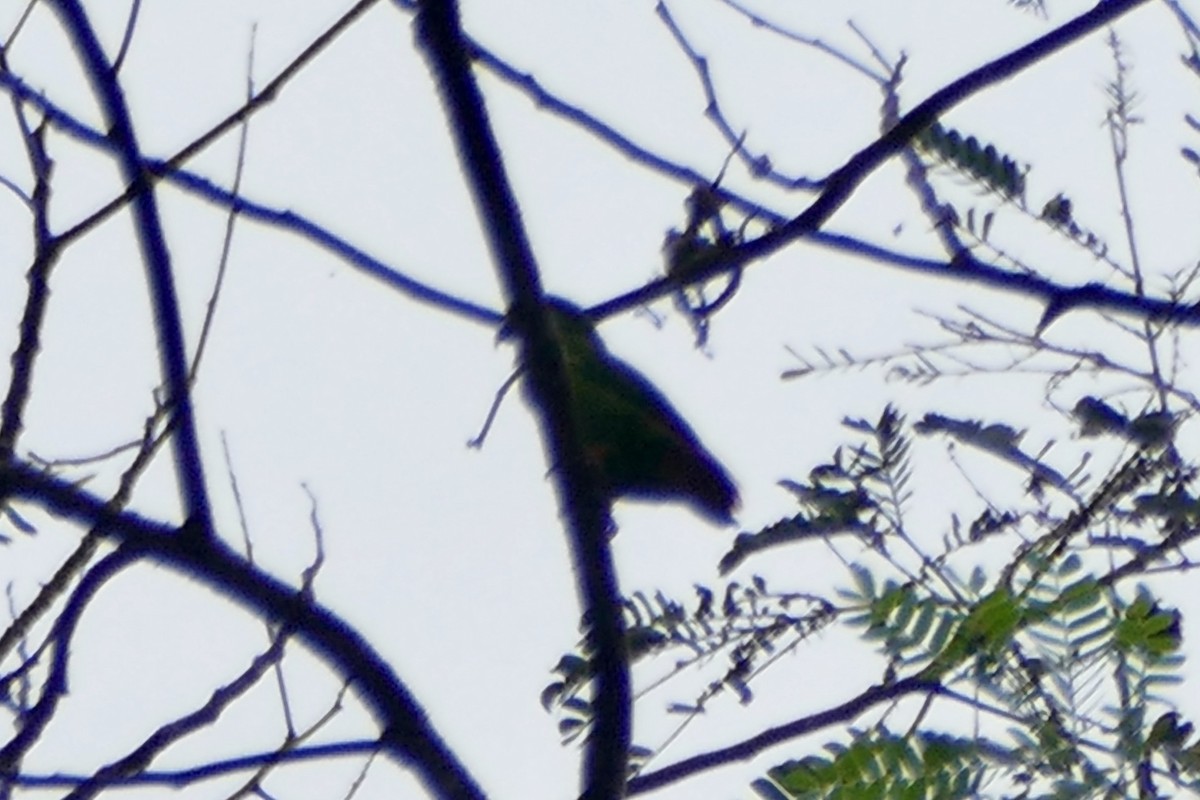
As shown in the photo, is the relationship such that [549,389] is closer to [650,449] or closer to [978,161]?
[978,161]

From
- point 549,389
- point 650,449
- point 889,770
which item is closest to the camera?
point 889,770

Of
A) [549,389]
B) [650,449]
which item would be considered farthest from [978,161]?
[650,449]

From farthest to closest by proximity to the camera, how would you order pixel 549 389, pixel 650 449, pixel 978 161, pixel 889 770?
pixel 650 449 → pixel 978 161 → pixel 549 389 → pixel 889 770

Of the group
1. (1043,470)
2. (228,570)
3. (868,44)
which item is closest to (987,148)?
(868,44)

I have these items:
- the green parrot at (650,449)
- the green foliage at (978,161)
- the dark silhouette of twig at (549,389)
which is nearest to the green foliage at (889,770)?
the dark silhouette of twig at (549,389)

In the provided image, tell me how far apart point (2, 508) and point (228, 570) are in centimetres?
36

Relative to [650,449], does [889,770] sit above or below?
below

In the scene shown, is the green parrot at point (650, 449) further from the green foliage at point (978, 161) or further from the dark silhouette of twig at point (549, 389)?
the dark silhouette of twig at point (549, 389)

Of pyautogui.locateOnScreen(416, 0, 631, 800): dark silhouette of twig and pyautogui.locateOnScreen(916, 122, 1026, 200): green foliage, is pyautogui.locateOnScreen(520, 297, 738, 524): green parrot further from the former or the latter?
pyautogui.locateOnScreen(416, 0, 631, 800): dark silhouette of twig

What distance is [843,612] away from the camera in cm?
188

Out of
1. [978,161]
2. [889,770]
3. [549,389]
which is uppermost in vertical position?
[978,161]

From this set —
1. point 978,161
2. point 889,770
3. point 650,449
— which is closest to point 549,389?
point 889,770

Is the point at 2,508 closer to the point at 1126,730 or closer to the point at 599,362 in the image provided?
the point at 1126,730

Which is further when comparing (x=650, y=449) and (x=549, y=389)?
(x=650, y=449)
